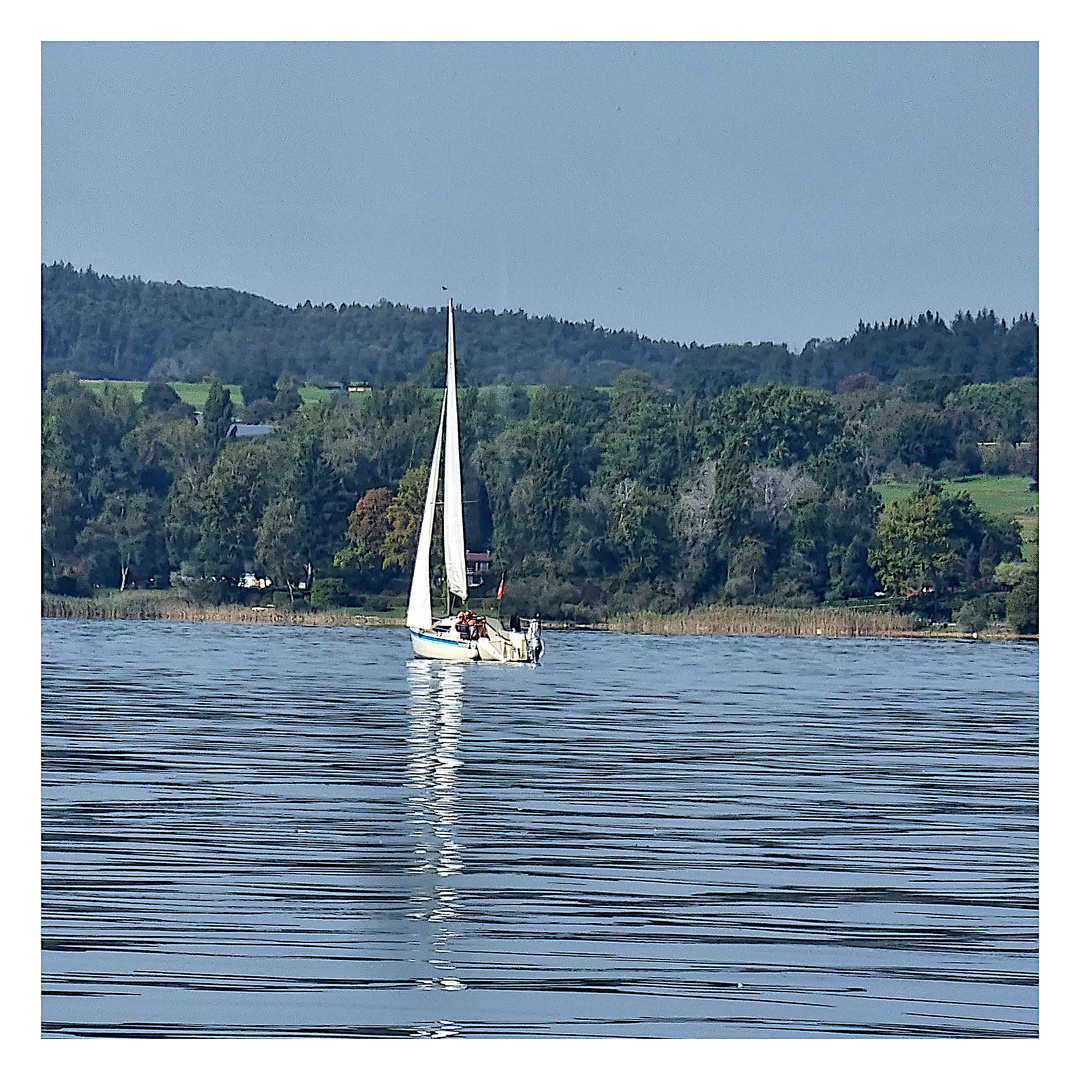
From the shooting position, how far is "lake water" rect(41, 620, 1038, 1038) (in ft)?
42.9

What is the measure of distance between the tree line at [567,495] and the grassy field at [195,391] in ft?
8.73

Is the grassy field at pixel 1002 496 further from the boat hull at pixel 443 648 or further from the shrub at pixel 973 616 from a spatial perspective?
the boat hull at pixel 443 648

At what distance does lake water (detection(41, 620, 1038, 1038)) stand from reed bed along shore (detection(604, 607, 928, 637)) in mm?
52999

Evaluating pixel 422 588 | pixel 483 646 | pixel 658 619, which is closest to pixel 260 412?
pixel 658 619

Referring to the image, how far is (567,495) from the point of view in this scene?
113 m

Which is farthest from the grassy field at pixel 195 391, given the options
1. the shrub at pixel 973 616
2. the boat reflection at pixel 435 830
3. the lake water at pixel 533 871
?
the lake water at pixel 533 871

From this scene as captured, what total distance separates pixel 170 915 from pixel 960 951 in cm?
598

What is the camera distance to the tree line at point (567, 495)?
103562 mm

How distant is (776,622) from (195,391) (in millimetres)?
54578

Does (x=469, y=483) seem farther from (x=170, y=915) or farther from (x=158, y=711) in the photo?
(x=170, y=915)

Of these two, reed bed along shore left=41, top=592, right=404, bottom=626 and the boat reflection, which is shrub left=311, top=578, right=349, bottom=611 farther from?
the boat reflection

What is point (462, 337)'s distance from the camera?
132 m

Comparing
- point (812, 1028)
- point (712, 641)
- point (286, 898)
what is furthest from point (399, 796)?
point (712, 641)

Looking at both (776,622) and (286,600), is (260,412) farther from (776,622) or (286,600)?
(776,622)
